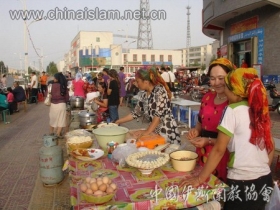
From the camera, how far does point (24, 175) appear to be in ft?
15.1

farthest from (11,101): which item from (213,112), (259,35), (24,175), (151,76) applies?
(213,112)

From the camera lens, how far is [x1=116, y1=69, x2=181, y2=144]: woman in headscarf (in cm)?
301

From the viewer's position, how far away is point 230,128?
1.79 metres

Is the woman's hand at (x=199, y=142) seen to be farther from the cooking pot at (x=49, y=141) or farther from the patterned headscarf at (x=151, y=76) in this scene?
the cooking pot at (x=49, y=141)

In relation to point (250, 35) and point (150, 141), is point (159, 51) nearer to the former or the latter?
point (250, 35)

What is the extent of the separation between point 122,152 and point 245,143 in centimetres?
102

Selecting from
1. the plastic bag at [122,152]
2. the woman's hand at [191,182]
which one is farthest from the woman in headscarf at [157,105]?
the woman's hand at [191,182]

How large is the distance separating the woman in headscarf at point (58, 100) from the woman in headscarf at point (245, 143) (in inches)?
178

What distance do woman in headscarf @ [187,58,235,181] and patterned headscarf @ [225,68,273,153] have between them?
0.42m

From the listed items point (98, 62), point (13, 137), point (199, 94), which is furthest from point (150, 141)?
point (98, 62)

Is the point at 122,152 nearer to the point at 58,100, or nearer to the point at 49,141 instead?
the point at 49,141

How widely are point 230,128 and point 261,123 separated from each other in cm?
20

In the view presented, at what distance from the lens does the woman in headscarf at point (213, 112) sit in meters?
2.26

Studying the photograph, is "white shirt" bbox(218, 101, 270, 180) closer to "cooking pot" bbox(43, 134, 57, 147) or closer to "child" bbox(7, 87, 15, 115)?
"cooking pot" bbox(43, 134, 57, 147)
